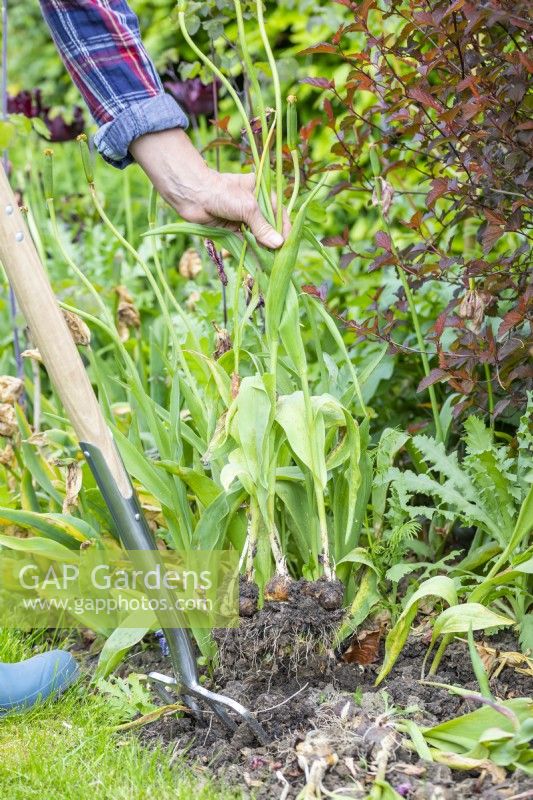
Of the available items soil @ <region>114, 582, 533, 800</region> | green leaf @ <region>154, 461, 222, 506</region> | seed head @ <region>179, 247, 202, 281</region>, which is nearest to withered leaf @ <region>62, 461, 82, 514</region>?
green leaf @ <region>154, 461, 222, 506</region>

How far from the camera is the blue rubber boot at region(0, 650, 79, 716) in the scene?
1.88 metres

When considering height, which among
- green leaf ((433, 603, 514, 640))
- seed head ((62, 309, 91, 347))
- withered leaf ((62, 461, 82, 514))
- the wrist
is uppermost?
the wrist

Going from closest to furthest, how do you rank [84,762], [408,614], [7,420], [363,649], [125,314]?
[84,762] < [408,614] < [363,649] < [7,420] < [125,314]

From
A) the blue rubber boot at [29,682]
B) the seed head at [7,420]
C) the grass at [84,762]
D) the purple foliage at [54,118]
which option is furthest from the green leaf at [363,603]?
the purple foliage at [54,118]

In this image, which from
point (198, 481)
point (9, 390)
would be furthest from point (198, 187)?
point (9, 390)

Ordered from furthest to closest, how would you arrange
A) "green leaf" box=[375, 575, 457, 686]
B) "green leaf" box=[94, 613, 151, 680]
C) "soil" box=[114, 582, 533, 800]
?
1. "green leaf" box=[94, 613, 151, 680]
2. "green leaf" box=[375, 575, 457, 686]
3. "soil" box=[114, 582, 533, 800]

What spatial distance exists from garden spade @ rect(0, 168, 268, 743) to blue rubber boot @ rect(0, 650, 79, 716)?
280 millimetres

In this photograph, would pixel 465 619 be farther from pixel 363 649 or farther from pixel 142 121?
pixel 142 121

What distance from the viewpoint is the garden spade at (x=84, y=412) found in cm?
163

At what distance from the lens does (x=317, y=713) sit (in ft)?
5.26

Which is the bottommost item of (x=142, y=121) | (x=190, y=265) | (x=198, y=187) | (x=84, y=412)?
(x=190, y=265)

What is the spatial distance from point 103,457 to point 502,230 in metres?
0.89

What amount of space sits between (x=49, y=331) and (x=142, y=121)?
46cm

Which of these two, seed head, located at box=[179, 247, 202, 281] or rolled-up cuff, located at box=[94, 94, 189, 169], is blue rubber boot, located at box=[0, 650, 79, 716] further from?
seed head, located at box=[179, 247, 202, 281]
